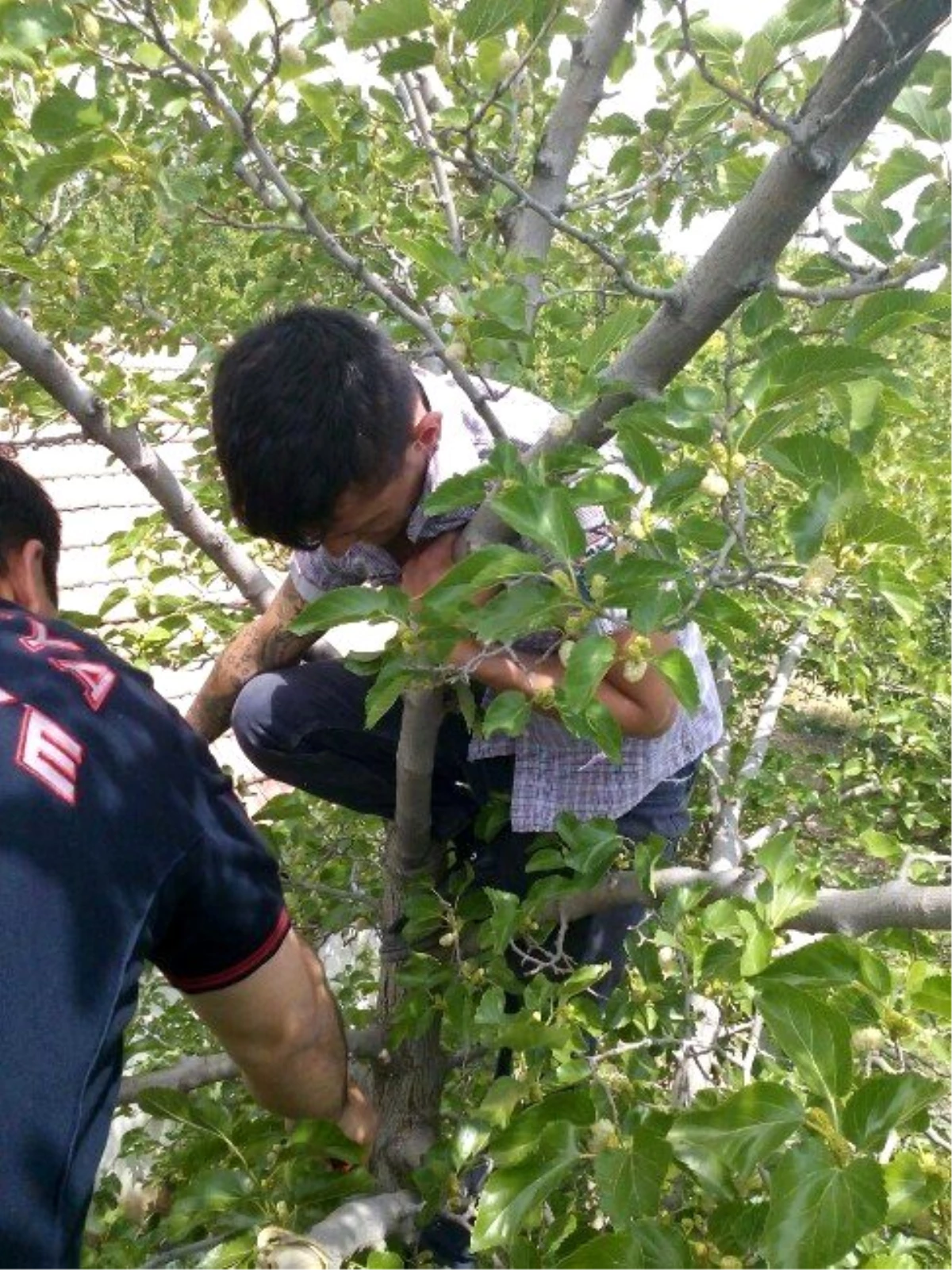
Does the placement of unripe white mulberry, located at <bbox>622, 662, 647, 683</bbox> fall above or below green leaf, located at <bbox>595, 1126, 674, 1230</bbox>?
above

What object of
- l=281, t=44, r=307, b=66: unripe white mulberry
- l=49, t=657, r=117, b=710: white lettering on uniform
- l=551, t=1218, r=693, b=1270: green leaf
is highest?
l=281, t=44, r=307, b=66: unripe white mulberry

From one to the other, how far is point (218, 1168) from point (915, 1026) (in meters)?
0.89

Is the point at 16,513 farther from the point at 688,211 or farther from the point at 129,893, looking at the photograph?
the point at 688,211

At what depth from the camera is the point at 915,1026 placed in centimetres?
100

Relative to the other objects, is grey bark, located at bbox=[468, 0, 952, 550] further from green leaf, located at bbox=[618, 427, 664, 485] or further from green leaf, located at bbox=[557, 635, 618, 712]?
green leaf, located at bbox=[557, 635, 618, 712]

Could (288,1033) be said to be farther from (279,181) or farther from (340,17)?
(340,17)

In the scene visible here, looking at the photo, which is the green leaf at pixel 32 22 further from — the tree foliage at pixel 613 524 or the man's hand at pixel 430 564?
the man's hand at pixel 430 564

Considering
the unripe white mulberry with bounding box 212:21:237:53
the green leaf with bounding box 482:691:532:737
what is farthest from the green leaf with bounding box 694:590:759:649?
the unripe white mulberry with bounding box 212:21:237:53

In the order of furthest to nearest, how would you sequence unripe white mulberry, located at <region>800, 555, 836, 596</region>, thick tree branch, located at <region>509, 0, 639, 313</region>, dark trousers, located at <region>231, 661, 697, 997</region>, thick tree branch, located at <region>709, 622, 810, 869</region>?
thick tree branch, located at <region>709, 622, 810, 869</region> → thick tree branch, located at <region>509, 0, 639, 313</region> → dark trousers, located at <region>231, 661, 697, 997</region> → unripe white mulberry, located at <region>800, 555, 836, 596</region>

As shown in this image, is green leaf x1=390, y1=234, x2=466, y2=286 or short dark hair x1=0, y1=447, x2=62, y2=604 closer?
green leaf x1=390, y1=234, x2=466, y2=286

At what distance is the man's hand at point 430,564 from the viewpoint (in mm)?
1562

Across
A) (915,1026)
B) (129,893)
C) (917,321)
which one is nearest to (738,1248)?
(915,1026)

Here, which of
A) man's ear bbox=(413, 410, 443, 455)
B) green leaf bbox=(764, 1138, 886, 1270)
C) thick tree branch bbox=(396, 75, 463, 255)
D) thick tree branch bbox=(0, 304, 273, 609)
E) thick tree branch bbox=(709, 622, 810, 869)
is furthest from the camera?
thick tree branch bbox=(709, 622, 810, 869)

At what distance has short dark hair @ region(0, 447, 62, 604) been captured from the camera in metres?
1.50
